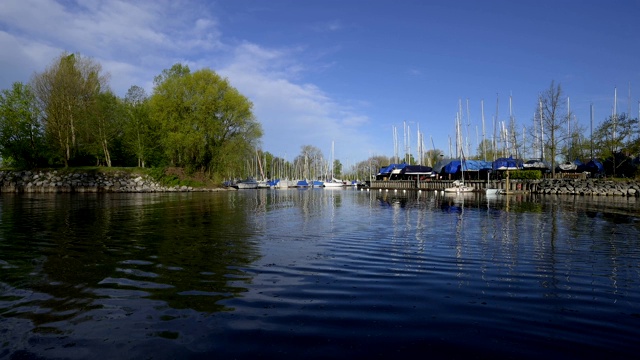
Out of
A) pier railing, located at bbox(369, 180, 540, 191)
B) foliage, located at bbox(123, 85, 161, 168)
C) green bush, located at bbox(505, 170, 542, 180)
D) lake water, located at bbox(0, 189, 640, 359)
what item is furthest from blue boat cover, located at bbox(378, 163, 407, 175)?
lake water, located at bbox(0, 189, 640, 359)

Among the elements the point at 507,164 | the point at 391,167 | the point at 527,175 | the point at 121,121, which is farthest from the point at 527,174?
the point at 121,121

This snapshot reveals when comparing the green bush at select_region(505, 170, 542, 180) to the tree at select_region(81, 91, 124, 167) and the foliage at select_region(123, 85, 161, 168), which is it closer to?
the foliage at select_region(123, 85, 161, 168)

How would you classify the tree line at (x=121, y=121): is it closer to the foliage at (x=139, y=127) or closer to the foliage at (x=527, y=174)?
the foliage at (x=139, y=127)

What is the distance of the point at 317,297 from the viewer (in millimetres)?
6816

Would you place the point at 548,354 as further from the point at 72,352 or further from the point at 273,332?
the point at 72,352

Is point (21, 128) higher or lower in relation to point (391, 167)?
higher

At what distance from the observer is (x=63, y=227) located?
1625 cm

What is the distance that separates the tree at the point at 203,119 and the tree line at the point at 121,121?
159 mm

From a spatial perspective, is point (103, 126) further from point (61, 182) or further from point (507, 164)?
point (507, 164)

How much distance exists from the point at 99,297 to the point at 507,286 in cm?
786

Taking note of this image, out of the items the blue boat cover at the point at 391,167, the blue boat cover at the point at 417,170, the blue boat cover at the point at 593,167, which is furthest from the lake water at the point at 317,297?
the blue boat cover at the point at 391,167

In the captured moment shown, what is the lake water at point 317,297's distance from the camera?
4750 mm

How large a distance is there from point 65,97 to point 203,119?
2066cm

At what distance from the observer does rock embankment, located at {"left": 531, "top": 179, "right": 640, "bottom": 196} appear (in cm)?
4691
